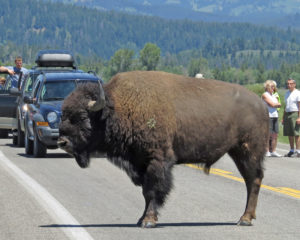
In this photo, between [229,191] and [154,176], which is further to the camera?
[229,191]

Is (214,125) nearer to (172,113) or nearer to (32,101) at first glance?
(172,113)

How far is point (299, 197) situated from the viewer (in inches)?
423

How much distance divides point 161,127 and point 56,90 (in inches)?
397

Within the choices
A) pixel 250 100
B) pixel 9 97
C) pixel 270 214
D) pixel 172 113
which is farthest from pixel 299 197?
pixel 9 97

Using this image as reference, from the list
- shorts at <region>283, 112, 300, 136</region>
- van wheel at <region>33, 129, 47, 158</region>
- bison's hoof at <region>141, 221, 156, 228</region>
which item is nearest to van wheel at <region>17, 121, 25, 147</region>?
van wheel at <region>33, 129, 47, 158</region>

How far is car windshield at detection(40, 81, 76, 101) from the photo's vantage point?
706 inches

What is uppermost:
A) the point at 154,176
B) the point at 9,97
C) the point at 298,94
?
the point at 154,176

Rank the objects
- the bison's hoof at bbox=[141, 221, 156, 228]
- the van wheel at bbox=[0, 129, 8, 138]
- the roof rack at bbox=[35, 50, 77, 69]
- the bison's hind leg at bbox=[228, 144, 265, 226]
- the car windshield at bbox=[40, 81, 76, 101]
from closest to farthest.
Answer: the bison's hoof at bbox=[141, 221, 156, 228]
the bison's hind leg at bbox=[228, 144, 265, 226]
the car windshield at bbox=[40, 81, 76, 101]
the van wheel at bbox=[0, 129, 8, 138]
the roof rack at bbox=[35, 50, 77, 69]

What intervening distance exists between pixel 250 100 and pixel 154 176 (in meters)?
1.43

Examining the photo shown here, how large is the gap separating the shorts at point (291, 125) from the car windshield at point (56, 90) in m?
5.14

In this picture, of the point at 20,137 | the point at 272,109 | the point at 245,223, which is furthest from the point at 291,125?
the point at 245,223

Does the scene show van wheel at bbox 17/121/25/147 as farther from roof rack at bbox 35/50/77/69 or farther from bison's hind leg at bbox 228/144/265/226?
bison's hind leg at bbox 228/144/265/226

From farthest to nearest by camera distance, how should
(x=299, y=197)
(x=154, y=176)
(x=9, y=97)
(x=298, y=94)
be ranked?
(x=9, y=97) < (x=298, y=94) < (x=299, y=197) < (x=154, y=176)

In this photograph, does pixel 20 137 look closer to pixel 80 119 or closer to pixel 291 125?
pixel 291 125
